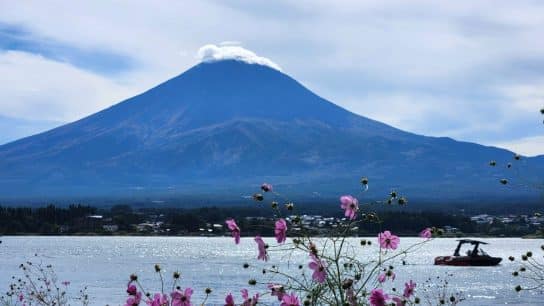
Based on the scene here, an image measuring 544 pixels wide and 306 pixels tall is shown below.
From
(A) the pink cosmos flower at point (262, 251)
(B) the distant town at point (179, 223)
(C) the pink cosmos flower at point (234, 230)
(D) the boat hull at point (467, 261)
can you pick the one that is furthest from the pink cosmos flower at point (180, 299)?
(B) the distant town at point (179, 223)

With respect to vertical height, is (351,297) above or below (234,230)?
below

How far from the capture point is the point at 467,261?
2867 inches

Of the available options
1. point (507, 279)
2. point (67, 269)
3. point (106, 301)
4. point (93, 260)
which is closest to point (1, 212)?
point (93, 260)

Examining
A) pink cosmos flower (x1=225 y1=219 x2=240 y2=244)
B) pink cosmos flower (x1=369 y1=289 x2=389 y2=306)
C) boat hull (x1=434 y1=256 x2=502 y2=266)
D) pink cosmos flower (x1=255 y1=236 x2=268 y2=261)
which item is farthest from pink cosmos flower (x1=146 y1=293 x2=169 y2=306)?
boat hull (x1=434 y1=256 x2=502 y2=266)

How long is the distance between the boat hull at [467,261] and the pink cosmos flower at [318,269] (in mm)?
66647

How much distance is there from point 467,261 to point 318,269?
2743 inches

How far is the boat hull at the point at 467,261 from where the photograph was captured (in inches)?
2783

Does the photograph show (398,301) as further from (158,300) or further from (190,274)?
(190,274)

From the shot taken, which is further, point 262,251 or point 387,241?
point 387,241

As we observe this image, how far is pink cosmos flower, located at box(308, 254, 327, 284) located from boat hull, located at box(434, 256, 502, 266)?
66.6 metres

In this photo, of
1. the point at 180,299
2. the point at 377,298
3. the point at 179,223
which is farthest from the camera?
the point at 179,223

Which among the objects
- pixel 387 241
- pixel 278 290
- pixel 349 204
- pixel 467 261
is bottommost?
pixel 467 261

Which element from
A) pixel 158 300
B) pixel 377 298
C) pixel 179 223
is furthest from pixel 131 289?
pixel 179 223

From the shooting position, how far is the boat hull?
232ft
